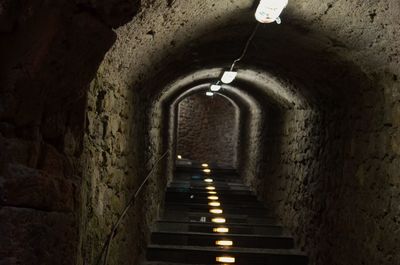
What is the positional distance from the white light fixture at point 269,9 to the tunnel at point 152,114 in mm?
144

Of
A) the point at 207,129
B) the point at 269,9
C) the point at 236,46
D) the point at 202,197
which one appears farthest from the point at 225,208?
the point at 207,129

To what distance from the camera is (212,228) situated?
6504mm

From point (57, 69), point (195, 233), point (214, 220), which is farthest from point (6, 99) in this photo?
point (214, 220)

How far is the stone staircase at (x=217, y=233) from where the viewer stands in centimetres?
562

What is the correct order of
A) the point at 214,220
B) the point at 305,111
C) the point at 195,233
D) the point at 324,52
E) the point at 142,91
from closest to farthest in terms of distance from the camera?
1. the point at 324,52
2. the point at 142,91
3. the point at 305,111
4. the point at 195,233
5. the point at 214,220

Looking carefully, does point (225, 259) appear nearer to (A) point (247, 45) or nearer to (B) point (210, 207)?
(B) point (210, 207)

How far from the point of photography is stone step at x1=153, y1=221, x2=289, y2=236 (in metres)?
6.43

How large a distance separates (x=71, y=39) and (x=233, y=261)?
14.7 ft

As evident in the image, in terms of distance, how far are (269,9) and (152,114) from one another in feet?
9.35

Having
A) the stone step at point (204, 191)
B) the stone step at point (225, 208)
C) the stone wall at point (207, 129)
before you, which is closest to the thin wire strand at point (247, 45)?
the stone step at point (225, 208)

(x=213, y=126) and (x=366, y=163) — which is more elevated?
(x=213, y=126)

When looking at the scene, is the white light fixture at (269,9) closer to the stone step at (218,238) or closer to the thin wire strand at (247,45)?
the thin wire strand at (247,45)

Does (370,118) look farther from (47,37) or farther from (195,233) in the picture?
(195,233)

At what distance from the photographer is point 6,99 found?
1.51 meters
